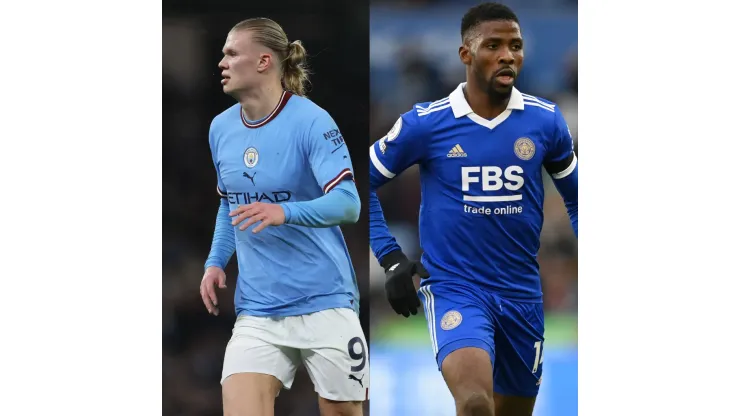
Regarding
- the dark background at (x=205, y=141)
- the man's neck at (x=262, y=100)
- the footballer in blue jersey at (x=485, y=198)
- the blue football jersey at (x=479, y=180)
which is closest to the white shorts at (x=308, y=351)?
the dark background at (x=205, y=141)

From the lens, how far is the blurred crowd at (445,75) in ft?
18.4

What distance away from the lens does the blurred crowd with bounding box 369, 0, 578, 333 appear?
561cm

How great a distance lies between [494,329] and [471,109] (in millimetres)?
1231

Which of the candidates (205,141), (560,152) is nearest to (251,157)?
(205,141)

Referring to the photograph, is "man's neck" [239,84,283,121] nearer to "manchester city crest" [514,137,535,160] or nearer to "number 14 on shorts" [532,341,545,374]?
"manchester city crest" [514,137,535,160]

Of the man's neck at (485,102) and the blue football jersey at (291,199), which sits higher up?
the man's neck at (485,102)

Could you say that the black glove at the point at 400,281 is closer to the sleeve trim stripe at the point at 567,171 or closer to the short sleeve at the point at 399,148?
the short sleeve at the point at 399,148

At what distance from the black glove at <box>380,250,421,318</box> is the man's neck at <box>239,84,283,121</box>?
3.44 feet

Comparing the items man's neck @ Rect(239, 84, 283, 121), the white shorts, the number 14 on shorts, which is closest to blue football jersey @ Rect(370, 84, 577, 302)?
the number 14 on shorts

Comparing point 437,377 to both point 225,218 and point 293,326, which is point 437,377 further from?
point 225,218

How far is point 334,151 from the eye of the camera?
5.22 meters

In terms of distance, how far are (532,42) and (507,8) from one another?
0.29m

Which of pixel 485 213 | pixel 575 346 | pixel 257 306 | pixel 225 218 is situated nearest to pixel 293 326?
pixel 257 306

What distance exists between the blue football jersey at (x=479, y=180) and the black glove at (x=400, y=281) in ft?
0.26
